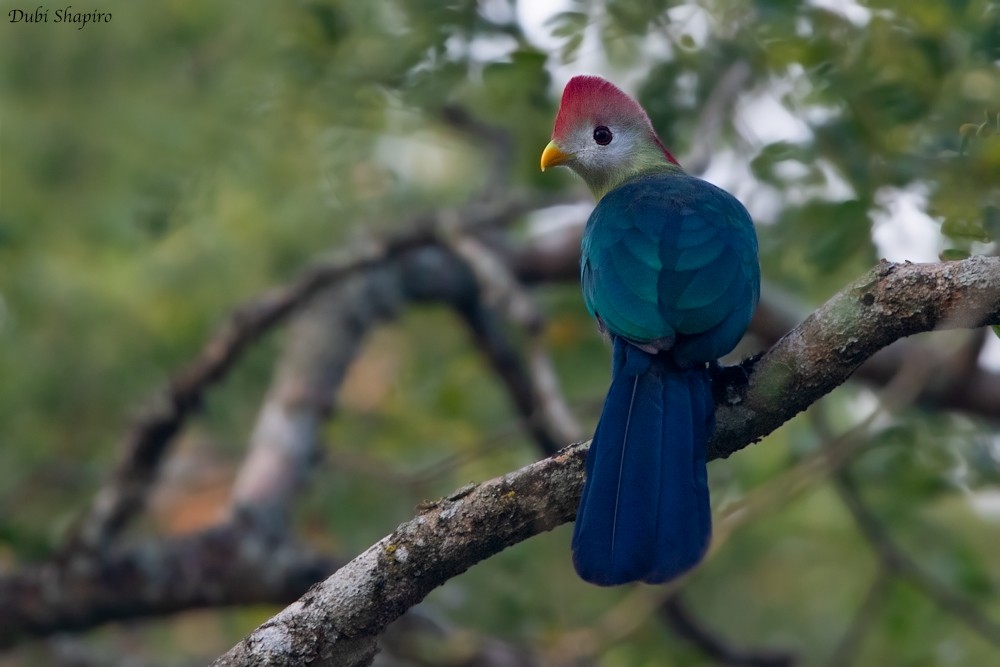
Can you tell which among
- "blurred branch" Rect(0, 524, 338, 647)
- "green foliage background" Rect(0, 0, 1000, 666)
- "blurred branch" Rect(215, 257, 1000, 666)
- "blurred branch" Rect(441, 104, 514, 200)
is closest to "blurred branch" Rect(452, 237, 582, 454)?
"green foliage background" Rect(0, 0, 1000, 666)

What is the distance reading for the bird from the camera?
2564 millimetres

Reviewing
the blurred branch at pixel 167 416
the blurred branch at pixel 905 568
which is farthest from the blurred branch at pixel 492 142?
the blurred branch at pixel 905 568

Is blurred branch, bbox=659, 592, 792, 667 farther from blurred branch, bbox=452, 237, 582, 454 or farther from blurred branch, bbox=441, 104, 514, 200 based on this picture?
blurred branch, bbox=441, 104, 514, 200

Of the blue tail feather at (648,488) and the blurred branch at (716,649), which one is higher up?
the blue tail feather at (648,488)

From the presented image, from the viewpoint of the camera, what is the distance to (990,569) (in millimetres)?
6082

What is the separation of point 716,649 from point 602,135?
104 inches

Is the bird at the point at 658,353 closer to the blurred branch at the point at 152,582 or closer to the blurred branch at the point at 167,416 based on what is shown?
the blurred branch at the point at 167,416

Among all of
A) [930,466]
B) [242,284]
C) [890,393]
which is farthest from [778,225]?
[242,284]

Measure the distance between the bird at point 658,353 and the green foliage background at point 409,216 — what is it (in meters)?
0.74

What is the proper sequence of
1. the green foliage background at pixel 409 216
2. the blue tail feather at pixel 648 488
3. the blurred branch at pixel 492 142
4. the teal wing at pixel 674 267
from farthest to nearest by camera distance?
1. the blurred branch at pixel 492 142
2. the green foliage background at pixel 409 216
3. the teal wing at pixel 674 267
4. the blue tail feather at pixel 648 488

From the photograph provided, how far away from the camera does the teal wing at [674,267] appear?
116 inches

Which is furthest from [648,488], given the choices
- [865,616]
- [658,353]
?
[865,616]

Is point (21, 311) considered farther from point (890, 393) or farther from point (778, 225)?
point (890, 393)

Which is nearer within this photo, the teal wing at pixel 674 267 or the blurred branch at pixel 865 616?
the teal wing at pixel 674 267
